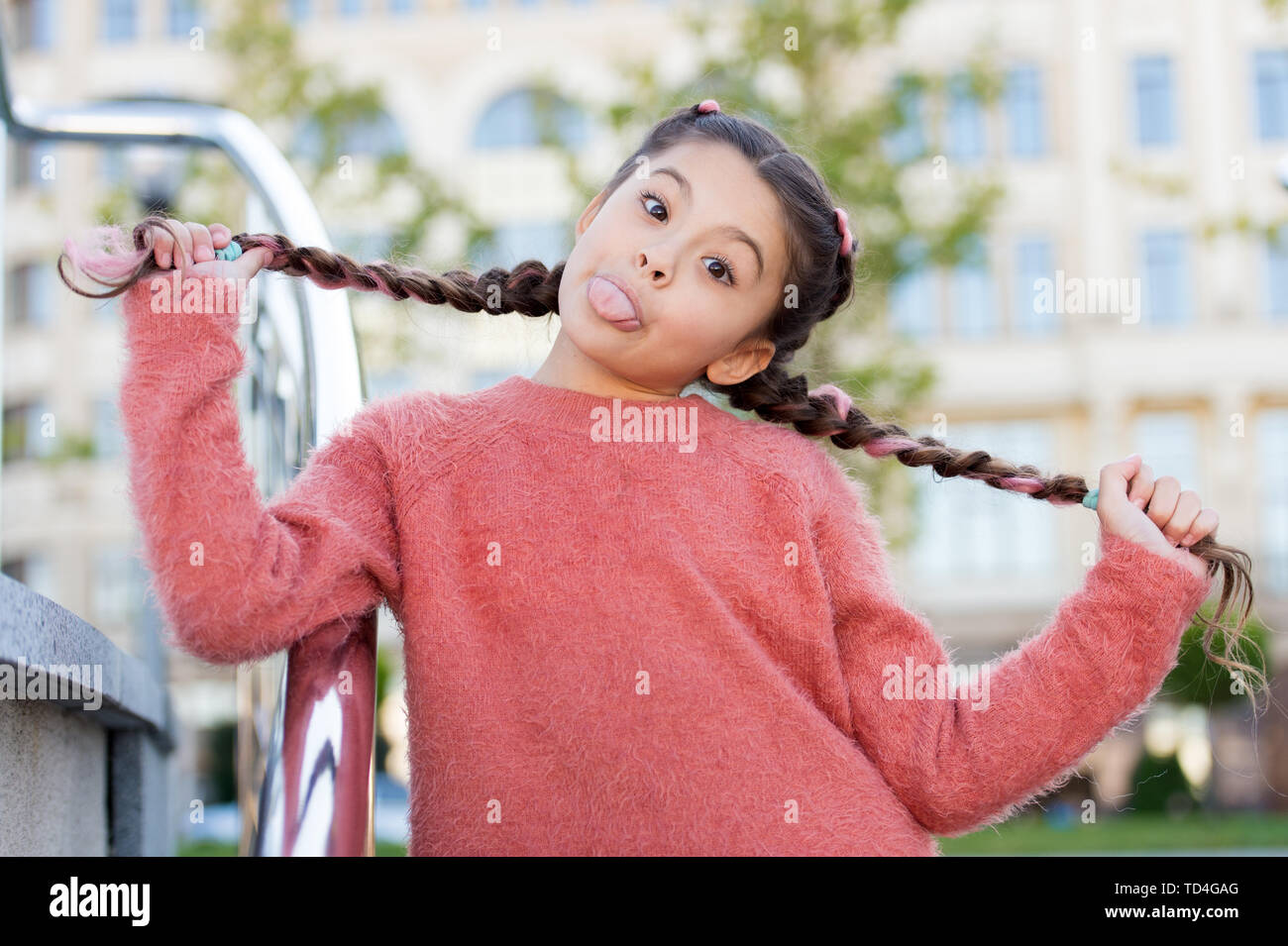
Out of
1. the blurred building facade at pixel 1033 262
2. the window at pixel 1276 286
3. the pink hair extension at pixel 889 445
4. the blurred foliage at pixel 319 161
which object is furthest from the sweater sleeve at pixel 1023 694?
the window at pixel 1276 286

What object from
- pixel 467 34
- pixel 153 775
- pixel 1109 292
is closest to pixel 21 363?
pixel 467 34

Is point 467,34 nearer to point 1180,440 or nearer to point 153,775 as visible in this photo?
point 1180,440

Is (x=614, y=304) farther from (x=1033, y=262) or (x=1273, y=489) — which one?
(x=1273, y=489)

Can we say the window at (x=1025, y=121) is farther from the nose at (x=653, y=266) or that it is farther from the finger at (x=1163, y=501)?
the nose at (x=653, y=266)

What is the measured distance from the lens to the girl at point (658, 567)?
1.64m

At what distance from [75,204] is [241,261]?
18740 millimetres

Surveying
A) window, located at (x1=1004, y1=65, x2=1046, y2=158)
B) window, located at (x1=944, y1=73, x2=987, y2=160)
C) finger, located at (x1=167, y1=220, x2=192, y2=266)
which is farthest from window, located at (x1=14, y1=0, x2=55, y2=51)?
finger, located at (x1=167, y1=220, x2=192, y2=266)

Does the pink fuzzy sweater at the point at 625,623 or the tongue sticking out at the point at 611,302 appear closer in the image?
the pink fuzzy sweater at the point at 625,623

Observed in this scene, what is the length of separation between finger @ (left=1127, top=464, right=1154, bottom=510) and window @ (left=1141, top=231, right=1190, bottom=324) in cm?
1928

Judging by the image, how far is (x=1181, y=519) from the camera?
1791 mm

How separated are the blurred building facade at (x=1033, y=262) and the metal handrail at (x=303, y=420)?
16.4 metres

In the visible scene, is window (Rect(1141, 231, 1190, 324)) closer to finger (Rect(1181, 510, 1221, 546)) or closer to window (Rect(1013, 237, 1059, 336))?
window (Rect(1013, 237, 1059, 336))
